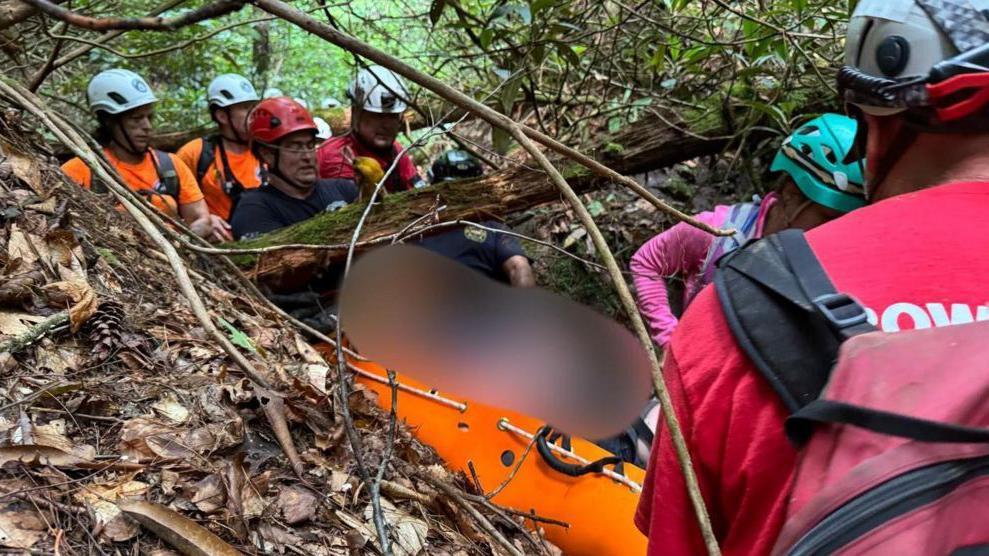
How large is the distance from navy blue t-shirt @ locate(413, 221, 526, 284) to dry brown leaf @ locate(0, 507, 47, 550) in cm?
249

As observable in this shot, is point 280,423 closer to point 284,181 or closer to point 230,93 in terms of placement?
point 284,181

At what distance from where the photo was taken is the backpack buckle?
929 mm

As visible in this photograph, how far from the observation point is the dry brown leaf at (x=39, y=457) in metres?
1.38

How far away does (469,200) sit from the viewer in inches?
166

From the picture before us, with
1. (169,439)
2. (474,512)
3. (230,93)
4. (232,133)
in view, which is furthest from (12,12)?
(230,93)

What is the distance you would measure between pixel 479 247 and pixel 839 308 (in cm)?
331

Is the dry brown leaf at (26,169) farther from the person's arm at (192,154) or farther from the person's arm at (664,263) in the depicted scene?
the person's arm at (192,154)

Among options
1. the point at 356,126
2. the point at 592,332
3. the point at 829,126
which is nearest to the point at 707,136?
the point at 829,126

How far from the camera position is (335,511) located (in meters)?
1.68

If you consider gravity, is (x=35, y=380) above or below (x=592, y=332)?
below

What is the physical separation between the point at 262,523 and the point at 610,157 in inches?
156

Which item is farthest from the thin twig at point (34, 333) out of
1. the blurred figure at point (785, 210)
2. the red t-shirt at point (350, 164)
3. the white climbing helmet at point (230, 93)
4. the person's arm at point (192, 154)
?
the white climbing helmet at point (230, 93)

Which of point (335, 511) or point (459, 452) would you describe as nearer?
point (335, 511)

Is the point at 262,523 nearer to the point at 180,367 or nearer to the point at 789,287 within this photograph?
the point at 180,367
